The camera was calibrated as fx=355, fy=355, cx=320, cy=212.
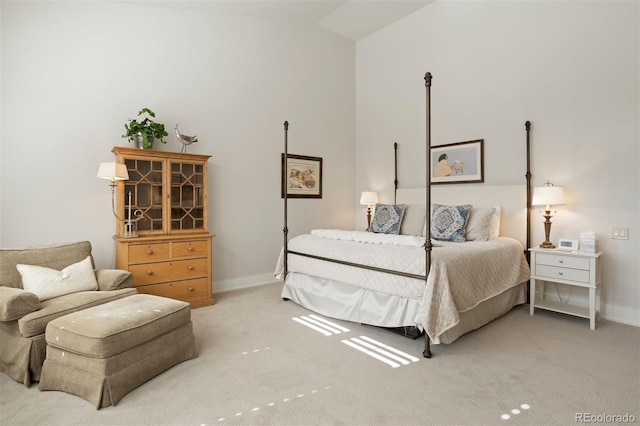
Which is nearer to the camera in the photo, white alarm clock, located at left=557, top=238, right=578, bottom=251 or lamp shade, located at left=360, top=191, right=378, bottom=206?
white alarm clock, located at left=557, top=238, right=578, bottom=251

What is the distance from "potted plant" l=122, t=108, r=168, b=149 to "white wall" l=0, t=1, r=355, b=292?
0.66 feet

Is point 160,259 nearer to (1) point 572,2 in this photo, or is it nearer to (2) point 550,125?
(2) point 550,125

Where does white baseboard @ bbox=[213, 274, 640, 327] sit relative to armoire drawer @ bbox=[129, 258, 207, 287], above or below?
below

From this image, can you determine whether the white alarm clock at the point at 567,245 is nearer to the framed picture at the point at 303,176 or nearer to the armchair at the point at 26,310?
the framed picture at the point at 303,176

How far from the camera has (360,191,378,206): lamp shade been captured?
5539 millimetres

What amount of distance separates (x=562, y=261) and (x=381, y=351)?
2.02 metres

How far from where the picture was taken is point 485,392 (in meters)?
2.11

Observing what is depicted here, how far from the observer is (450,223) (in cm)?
400

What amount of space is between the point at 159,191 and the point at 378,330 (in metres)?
2.59

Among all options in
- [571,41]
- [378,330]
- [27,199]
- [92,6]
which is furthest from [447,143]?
[27,199]

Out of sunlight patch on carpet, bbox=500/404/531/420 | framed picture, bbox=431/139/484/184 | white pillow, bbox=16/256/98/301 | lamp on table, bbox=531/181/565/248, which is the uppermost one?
framed picture, bbox=431/139/484/184

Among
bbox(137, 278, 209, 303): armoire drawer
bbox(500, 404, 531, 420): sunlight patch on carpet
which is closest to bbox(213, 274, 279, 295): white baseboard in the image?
bbox(137, 278, 209, 303): armoire drawer

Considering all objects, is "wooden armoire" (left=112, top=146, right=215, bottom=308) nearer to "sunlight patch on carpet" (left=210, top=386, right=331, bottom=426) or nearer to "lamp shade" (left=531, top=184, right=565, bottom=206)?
"sunlight patch on carpet" (left=210, top=386, right=331, bottom=426)

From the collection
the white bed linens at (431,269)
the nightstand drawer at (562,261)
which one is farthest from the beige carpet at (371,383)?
the nightstand drawer at (562,261)
